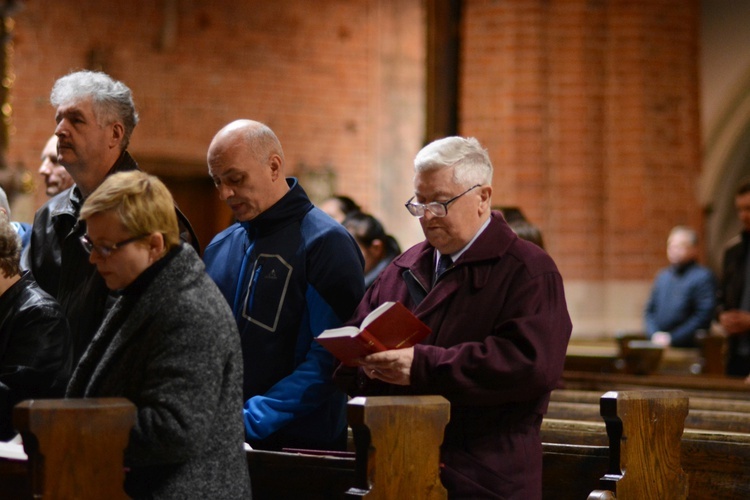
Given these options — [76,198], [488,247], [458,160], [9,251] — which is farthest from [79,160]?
[488,247]

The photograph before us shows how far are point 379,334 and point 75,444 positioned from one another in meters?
0.75

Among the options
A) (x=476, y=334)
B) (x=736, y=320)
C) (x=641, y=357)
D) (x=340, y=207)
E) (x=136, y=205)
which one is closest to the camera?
(x=136, y=205)

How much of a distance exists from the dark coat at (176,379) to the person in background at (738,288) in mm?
4315

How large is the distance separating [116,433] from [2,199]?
5.40 ft

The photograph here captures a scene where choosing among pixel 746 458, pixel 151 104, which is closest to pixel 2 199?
pixel 746 458

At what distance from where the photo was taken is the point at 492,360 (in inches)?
107

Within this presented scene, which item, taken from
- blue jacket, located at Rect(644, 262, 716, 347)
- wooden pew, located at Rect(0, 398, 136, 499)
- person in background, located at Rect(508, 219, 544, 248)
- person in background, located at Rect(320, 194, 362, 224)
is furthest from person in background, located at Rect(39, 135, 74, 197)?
blue jacket, located at Rect(644, 262, 716, 347)

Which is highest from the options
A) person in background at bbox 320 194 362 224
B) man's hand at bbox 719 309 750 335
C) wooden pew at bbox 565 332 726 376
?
person in background at bbox 320 194 362 224

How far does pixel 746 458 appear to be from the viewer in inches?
136

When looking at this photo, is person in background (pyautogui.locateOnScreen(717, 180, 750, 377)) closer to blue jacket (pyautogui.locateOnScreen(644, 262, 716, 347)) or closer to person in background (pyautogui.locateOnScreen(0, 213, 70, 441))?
blue jacket (pyautogui.locateOnScreen(644, 262, 716, 347))

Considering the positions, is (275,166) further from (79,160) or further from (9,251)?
(9,251)

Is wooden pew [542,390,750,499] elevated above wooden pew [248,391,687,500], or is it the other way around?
wooden pew [248,391,687,500]

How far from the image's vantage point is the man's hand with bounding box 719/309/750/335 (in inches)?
235

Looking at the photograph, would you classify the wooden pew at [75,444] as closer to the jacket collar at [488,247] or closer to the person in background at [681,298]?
the jacket collar at [488,247]
